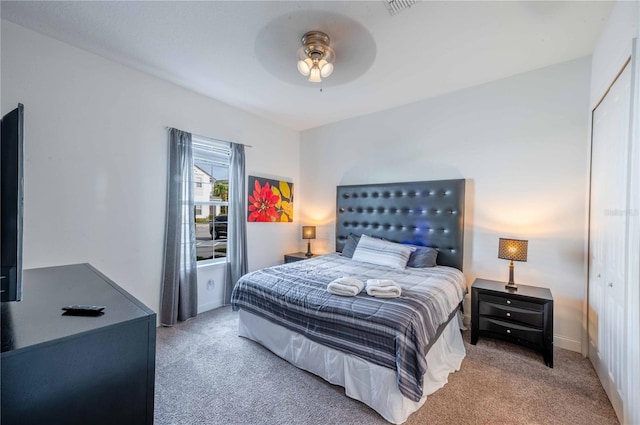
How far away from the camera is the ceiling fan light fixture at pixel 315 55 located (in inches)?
79.5

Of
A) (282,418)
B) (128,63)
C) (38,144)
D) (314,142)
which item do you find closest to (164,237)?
(38,144)

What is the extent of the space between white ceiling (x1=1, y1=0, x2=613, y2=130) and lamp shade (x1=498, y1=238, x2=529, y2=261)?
1.72 m

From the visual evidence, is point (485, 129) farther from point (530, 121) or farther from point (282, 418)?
point (282, 418)

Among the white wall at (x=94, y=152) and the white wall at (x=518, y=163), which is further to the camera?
the white wall at (x=518, y=163)

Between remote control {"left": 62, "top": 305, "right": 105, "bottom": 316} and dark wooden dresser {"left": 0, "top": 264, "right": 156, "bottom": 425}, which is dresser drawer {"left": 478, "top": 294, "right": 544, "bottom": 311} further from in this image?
remote control {"left": 62, "top": 305, "right": 105, "bottom": 316}

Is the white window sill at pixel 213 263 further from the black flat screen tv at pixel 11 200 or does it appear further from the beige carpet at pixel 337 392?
the black flat screen tv at pixel 11 200

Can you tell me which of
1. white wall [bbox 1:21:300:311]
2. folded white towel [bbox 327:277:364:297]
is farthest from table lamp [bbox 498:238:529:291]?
white wall [bbox 1:21:300:311]

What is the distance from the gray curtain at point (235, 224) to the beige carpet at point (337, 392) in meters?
1.14

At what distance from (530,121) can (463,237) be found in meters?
1.36

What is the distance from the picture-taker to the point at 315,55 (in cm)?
208

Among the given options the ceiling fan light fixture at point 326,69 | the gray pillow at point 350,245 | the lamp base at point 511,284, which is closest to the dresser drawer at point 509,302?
the lamp base at point 511,284

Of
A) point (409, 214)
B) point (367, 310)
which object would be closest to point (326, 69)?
point (367, 310)

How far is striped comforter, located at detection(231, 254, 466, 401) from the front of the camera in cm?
162

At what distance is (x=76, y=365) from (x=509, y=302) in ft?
9.77
